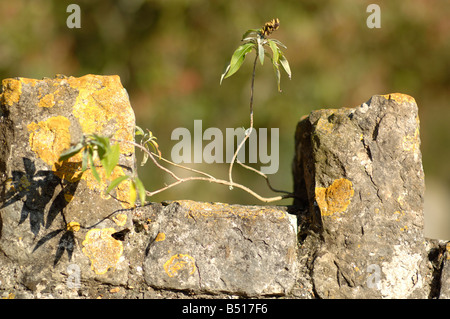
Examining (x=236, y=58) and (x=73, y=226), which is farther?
(x=236, y=58)

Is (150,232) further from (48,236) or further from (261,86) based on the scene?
(261,86)

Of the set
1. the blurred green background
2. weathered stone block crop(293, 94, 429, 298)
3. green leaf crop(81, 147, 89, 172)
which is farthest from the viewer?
the blurred green background

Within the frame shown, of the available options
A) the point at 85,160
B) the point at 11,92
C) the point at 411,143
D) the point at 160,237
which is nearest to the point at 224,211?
the point at 160,237

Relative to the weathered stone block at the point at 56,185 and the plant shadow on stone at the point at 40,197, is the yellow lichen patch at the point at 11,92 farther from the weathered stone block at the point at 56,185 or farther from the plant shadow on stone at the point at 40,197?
the plant shadow on stone at the point at 40,197

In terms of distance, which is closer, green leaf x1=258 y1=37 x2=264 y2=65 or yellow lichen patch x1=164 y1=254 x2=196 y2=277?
yellow lichen patch x1=164 y1=254 x2=196 y2=277

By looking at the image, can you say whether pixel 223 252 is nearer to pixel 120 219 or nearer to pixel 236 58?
pixel 120 219

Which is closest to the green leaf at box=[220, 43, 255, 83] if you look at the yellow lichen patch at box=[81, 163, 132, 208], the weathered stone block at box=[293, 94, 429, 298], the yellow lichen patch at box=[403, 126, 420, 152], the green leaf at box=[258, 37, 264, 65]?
the green leaf at box=[258, 37, 264, 65]

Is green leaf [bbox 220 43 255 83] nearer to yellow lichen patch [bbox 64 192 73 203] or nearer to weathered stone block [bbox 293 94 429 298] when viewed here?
weathered stone block [bbox 293 94 429 298]
